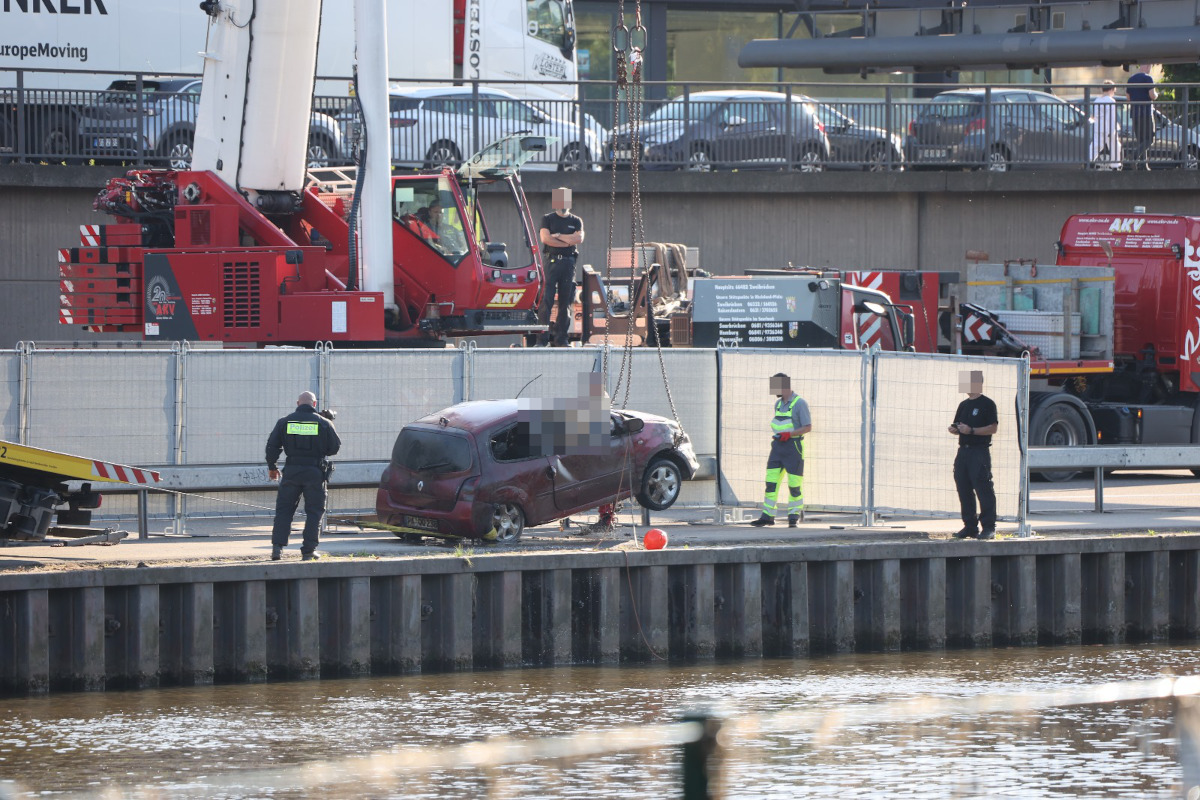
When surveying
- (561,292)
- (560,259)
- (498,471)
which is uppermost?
(560,259)

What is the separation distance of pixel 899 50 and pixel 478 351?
10232mm

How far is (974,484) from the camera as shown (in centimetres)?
1530

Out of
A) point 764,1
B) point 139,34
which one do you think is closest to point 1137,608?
point 139,34

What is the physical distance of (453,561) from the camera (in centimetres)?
1393

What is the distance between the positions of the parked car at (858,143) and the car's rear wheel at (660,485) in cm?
1365

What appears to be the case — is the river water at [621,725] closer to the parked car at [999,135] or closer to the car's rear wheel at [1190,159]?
the parked car at [999,135]

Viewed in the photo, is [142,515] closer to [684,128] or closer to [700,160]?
[700,160]

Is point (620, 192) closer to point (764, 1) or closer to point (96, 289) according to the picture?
point (96, 289)

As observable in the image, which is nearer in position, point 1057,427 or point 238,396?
point 238,396

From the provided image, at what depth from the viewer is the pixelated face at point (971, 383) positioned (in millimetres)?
15266

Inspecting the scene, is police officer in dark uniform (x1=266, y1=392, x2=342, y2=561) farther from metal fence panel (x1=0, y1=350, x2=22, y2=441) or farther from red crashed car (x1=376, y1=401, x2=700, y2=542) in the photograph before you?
metal fence panel (x1=0, y1=350, x2=22, y2=441)

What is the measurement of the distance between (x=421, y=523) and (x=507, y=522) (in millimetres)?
772

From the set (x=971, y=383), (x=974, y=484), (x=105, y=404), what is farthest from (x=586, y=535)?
(x=105, y=404)

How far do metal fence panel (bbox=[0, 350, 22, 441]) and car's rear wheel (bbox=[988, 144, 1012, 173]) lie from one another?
59.0ft
